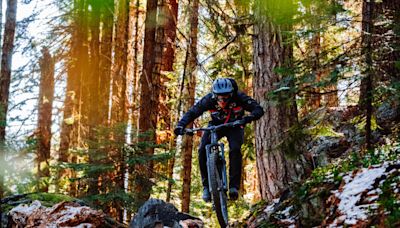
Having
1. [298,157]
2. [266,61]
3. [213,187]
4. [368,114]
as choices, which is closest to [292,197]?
[213,187]

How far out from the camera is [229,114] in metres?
6.56

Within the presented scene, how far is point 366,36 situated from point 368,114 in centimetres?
113

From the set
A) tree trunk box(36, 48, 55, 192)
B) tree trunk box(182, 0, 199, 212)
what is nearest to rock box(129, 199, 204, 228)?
tree trunk box(182, 0, 199, 212)

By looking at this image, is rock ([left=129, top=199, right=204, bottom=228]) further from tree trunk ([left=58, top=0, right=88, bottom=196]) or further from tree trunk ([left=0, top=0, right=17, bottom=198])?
tree trunk ([left=58, top=0, right=88, bottom=196])

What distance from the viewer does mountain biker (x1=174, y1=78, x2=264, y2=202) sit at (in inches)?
250

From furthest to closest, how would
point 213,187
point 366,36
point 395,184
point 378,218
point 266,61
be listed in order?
point 266,61 < point 366,36 < point 213,187 < point 395,184 < point 378,218

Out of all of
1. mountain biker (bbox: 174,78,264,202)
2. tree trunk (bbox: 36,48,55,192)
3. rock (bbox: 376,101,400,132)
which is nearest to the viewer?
mountain biker (bbox: 174,78,264,202)

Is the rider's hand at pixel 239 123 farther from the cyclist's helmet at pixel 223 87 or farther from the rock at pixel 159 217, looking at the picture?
the rock at pixel 159 217

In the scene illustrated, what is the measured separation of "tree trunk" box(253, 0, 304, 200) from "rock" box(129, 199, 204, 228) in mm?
2688

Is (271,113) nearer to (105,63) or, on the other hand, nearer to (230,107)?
(230,107)

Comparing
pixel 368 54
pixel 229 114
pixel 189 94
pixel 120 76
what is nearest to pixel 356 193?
pixel 229 114

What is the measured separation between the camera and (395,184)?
192 inches

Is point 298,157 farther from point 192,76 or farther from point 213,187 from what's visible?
point 192,76

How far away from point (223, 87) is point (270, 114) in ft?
10.8
